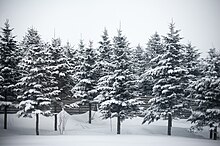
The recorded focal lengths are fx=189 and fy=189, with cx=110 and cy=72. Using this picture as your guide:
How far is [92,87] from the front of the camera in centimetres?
2602

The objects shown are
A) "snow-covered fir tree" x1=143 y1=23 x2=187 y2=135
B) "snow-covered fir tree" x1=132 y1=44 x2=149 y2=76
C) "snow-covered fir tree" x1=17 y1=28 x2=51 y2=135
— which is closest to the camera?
"snow-covered fir tree" x1=17 y1=28 x2=51 y2=135

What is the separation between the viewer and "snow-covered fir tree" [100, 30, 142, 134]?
20047 mm

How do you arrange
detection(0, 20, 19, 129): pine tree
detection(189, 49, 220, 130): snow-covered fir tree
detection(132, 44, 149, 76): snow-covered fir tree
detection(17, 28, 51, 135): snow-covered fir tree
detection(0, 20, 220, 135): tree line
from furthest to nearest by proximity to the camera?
detection(132, 44, 149, 76): snow-covered fir tree → detection(0, 20, 19, 129): pine tree → detection(17, 28, 51, 135): snow-covered fir tree → detection(0, 20, 220, 135): tree line → detection(189, 49, 220, 130): snow-covered fir tree

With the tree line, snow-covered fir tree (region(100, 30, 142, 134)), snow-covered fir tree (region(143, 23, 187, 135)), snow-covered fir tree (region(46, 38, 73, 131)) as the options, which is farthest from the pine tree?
snow-covered fir tree (region(143, 23, 187, 135))

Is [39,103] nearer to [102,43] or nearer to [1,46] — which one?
[1,46]

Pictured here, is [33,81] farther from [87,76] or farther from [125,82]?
[125,82]

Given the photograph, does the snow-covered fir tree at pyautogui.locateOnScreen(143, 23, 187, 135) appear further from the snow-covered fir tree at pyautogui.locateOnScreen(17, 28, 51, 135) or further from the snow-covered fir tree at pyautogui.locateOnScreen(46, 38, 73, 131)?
the snow-covered fir tree at pyautogui.locateOnScreen(17, 28, 51, 135)

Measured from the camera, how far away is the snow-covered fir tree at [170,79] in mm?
19062

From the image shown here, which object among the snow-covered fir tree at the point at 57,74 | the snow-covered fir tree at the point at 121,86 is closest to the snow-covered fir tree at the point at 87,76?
the snow-covered fir tree at the point at 57,74

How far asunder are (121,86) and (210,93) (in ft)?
28.3

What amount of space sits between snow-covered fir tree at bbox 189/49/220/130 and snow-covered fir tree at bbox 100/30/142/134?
615 cm

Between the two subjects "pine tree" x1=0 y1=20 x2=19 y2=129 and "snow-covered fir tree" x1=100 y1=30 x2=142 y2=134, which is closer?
"snow-covered fir tree" x1=100 y1=30 x2=142 y2=134

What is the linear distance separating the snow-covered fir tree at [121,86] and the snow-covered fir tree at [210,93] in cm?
615

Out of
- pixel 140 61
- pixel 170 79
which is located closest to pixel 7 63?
pixel 170 79
